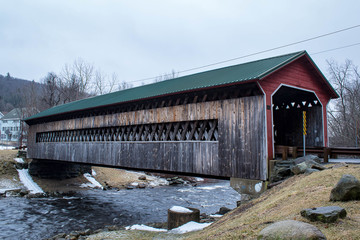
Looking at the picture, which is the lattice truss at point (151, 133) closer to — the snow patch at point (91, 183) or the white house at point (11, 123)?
the snow patch at point (91, 183)

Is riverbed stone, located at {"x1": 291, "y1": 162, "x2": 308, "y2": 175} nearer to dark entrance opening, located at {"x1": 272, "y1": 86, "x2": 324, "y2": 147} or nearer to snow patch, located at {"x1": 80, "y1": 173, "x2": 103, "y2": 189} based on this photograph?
dark entrance opening, located at {"x1": 272, "y1": 86, "x2": 324, "y2": 147}

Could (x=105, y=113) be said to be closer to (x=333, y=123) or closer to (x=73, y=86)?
(x=333, y=123)

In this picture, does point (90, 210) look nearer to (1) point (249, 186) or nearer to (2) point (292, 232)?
(1) point (249, 186)

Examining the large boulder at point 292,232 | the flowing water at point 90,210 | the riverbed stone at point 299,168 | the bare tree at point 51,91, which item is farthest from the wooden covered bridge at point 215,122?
the bare tree at point 51,91

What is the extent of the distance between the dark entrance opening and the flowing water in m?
4.92

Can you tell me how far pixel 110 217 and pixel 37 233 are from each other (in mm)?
3324

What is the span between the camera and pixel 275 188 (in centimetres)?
738

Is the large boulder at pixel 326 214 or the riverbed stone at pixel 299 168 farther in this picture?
the riverbed stone at pixel 299 168

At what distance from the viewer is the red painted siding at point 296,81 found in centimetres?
838

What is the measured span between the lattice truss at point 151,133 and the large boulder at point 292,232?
20.3 ft

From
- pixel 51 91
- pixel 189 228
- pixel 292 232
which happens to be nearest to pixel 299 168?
pixel 189 228

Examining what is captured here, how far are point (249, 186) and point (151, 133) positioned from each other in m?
5.00

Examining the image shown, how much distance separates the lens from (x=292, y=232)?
10.2 ft

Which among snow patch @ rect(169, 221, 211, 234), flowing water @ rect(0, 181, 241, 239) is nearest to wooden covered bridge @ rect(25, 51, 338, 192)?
snow patch @ rect(169, 221, 211, 234)
